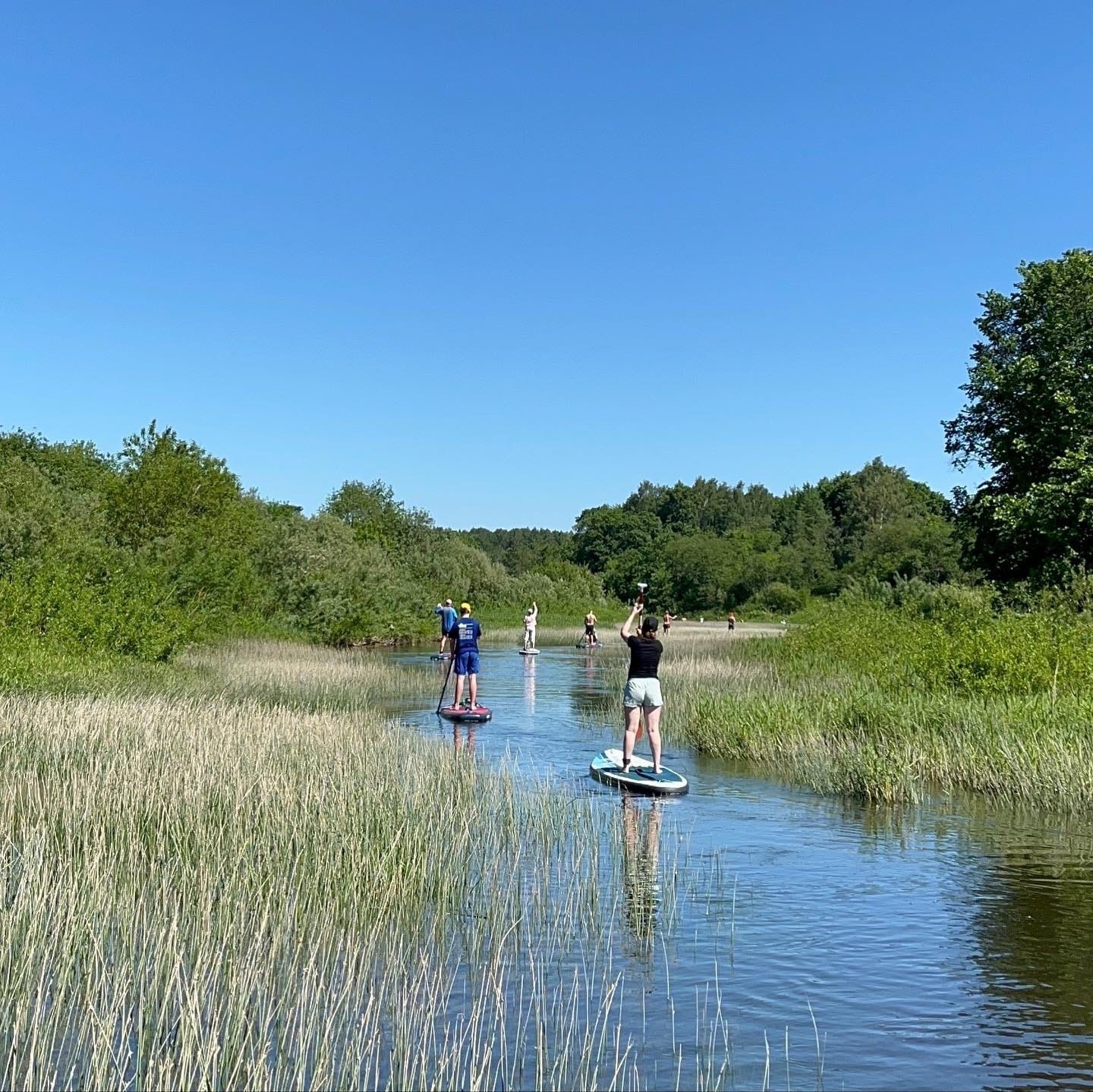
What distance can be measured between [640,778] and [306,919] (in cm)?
760

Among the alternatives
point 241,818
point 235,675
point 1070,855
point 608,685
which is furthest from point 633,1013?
point 608,685

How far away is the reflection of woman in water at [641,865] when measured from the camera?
967 cm

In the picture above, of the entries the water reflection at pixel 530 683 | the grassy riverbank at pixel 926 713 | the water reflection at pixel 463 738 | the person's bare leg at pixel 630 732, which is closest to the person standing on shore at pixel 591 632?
the water reflection at pixel 530 683

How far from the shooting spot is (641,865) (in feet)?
38.0

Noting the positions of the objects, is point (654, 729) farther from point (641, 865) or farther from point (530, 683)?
point (530, 683)

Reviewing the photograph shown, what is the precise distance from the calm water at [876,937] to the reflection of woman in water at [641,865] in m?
0.05

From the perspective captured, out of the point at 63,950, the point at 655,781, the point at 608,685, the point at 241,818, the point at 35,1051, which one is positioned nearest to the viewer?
the point at 35,1051

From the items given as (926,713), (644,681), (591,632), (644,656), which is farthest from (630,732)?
(591,632)

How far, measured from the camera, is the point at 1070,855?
12141 mm

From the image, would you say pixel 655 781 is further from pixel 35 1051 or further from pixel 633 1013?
pixel 35 1051

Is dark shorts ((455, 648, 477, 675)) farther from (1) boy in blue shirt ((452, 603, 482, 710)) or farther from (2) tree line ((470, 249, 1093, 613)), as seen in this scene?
(2) tree line ((470, 249, 1093, 613))

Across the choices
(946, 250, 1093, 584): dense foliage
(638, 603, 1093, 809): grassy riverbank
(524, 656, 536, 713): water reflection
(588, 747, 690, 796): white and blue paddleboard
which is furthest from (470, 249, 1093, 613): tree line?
(588, 747, 690, 796): white and blue paddleboard

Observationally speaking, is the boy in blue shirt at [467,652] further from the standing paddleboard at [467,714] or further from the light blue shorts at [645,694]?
the light blue shorts at [645,694]

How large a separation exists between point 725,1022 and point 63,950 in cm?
399
